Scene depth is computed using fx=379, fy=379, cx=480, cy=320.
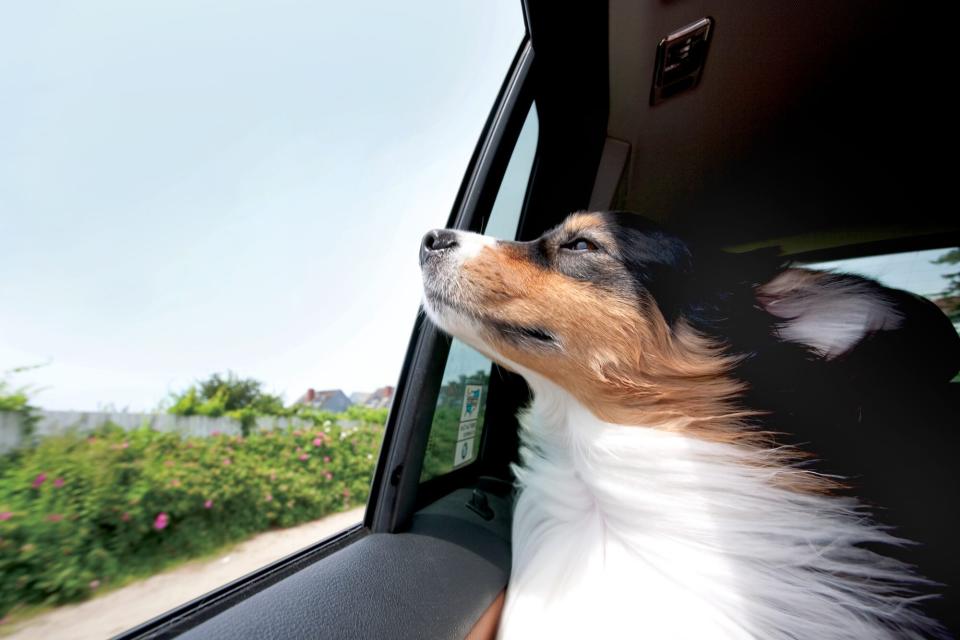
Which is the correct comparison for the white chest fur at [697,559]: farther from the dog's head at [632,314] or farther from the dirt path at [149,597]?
the dirt path at [149,597]

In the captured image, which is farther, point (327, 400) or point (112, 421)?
point (327, 400)

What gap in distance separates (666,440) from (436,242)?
1055mm

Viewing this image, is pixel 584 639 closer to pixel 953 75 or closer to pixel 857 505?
pixel 857 505

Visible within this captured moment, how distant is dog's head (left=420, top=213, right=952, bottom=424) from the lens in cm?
131

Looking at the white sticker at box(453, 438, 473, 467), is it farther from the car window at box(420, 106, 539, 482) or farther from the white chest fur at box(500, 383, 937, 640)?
the white chest fur at box(500, 383, 937, 640)

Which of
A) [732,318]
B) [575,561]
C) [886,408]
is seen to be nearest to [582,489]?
[575,561]

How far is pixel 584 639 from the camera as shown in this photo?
1.02 metres

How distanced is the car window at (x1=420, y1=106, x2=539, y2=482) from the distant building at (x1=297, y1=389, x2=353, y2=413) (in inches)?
31.9

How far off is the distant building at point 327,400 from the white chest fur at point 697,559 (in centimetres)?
141

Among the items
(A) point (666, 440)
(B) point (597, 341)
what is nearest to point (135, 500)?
(B) point (597, 341)

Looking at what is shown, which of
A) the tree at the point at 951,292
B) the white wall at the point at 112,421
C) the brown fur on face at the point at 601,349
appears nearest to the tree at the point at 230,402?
the white wall at the point at 112,421

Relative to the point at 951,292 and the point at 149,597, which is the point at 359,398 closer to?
the point at 149,597

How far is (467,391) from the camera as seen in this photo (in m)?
1.92

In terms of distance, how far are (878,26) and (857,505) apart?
1.98 m
